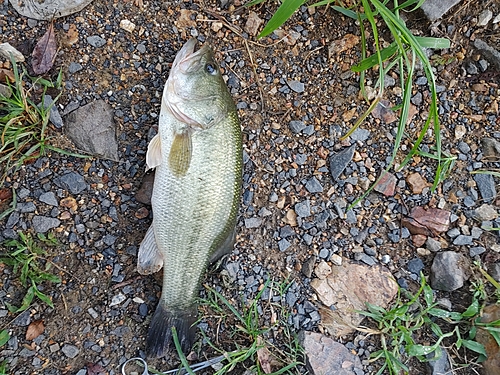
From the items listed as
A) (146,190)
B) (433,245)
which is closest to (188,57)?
(146,190)

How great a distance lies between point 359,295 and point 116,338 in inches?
63.6

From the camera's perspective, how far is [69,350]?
3.18 meters

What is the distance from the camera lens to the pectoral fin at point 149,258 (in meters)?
3.18

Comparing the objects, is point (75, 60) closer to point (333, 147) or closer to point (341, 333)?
point (333, 147)

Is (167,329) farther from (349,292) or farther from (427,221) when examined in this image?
(427,221)

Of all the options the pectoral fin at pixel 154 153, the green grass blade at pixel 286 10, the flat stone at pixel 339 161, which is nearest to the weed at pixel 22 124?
the pectoral fin at pixel 154 153

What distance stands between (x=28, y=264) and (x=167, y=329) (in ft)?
3.11

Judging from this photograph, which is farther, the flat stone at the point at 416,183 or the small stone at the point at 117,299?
the flat stone at the point at 416,183

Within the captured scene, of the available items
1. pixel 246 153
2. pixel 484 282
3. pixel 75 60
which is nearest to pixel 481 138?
pixel 484 282

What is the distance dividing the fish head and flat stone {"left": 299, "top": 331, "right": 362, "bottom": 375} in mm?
1535

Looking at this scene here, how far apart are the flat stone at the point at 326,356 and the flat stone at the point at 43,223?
1.75 metres

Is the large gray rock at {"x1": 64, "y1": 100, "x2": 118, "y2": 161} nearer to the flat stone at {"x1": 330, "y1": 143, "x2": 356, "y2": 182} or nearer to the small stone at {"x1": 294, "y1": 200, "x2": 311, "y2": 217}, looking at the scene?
the small stone at {"x1": 294, "y1": 200, "x2": 311, "y2": 217}

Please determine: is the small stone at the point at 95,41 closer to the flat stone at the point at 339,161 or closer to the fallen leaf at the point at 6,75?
the fallen leaf at the point at 6,75

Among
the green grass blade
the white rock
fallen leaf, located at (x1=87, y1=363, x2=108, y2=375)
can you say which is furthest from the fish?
the white rock
